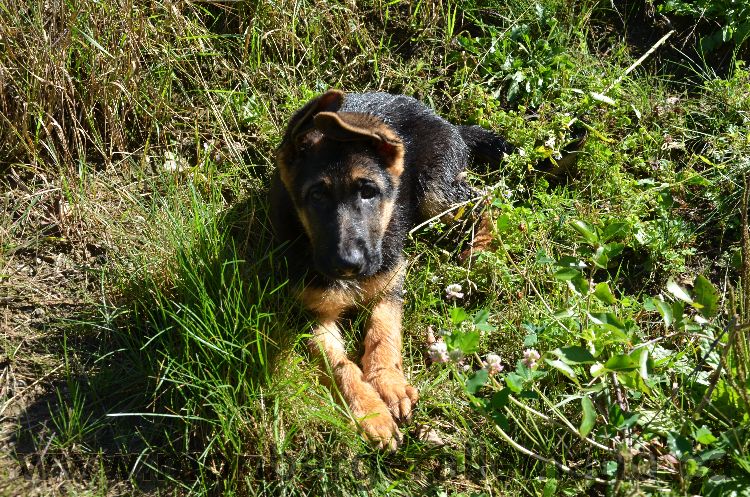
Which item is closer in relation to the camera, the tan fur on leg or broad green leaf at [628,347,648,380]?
broad green leaf at [628,347,648,380]

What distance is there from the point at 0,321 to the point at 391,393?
7.36ft

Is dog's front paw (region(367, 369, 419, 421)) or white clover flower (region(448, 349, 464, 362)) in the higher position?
white clover flower (region(448, 349, 464, 362))

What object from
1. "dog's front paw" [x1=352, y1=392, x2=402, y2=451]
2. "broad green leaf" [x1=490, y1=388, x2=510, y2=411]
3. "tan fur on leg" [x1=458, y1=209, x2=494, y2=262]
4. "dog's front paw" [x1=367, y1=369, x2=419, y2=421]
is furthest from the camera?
"tan fur on leg" [x1=458, y1=209, x2=494, y2=262]

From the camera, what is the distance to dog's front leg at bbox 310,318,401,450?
3.97m

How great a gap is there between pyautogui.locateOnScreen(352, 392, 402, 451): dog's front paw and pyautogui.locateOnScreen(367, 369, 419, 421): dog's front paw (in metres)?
0.06

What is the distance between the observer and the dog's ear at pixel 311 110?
432 centimetres

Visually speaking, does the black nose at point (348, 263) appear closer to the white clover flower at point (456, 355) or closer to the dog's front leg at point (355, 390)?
the dog's front leg at point (355, 390)

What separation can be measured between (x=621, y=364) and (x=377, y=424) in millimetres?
1322

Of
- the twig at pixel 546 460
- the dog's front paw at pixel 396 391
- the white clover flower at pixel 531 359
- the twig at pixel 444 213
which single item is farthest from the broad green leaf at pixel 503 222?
the twig at pixel 546 460

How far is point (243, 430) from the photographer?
383cm

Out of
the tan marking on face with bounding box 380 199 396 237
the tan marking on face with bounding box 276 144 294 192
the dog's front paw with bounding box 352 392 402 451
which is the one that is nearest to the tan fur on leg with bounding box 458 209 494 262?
the tan marking on face with bounding box 380 199 396 237

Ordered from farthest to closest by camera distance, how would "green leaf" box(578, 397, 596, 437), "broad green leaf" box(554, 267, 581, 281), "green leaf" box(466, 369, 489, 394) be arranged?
1. "broad green leaf" box(554, 267, 581, 281)
2. "green leaf" box(466, 369, 489, 394)
3. "green leaf" box(578, 397, 596, 437)

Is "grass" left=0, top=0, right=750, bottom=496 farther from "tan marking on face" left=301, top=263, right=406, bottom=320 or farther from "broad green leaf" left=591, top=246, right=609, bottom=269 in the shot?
"tan marking on face" left=301, top=263, right=406, bottom=320

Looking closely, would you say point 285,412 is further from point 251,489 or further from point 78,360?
point 78,360
